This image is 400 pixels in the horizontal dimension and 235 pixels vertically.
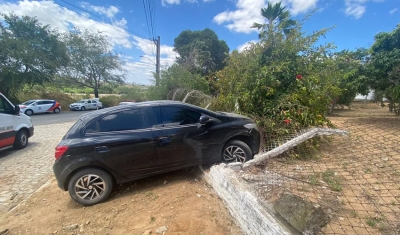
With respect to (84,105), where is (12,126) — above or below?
below

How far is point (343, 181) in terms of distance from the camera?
3.40 meters

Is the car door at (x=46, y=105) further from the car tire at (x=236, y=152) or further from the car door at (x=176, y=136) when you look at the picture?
the car tire at (x=236, y=152)

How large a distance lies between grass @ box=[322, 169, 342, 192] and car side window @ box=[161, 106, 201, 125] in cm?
247

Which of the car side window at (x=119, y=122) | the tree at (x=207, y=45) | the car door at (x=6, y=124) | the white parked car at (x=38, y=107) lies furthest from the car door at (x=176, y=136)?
the tree at (x=207, y=45)

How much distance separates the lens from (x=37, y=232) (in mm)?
2732

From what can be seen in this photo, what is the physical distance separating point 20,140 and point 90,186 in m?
5.06

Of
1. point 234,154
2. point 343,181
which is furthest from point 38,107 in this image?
point 343,181

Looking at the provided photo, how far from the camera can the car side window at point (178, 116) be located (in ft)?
12.1

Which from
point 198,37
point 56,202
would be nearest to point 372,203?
point 56,202

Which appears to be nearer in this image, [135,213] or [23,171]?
[135,213]

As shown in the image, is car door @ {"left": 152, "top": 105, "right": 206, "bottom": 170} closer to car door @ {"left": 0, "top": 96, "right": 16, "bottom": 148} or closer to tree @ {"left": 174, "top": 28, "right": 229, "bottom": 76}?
car door @ {"left": 0, "top": 96, "right": 16, "bottom": 148}

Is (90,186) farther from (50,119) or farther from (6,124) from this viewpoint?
(50,119)

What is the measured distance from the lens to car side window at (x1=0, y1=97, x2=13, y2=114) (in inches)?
229

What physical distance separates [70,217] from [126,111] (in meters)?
1.82
